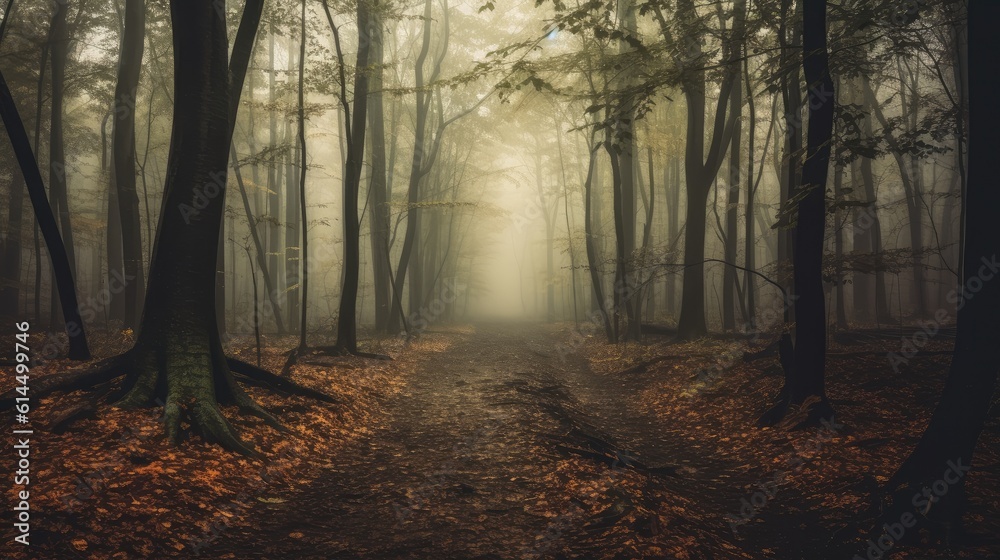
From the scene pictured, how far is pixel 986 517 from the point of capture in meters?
4.49

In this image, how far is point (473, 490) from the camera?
5.55 m

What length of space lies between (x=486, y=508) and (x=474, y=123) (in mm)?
24126

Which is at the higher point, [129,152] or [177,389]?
[129,152]

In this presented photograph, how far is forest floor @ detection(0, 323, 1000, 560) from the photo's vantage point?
167 inches

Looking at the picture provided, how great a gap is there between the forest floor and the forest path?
0.08 feet

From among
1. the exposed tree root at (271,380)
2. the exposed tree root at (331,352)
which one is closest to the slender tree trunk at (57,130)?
the exposed tree root at (331,352)

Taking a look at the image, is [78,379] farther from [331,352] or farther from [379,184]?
[379,184]

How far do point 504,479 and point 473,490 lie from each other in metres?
0.46

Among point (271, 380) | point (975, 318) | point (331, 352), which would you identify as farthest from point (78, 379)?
point (975, 318)

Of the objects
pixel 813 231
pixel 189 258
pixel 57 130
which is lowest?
pixel 189 258

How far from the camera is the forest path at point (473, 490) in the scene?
14.3 feet

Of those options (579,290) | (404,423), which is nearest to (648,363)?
(404,423)

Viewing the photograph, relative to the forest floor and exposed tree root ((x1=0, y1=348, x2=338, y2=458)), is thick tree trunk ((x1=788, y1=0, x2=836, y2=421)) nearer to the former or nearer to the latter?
the forest floor

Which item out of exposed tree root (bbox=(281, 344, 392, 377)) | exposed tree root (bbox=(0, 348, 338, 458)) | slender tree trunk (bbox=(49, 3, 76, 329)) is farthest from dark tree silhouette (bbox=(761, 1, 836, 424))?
slender tree trunk (bbox=(49, 3, 76, 329))
